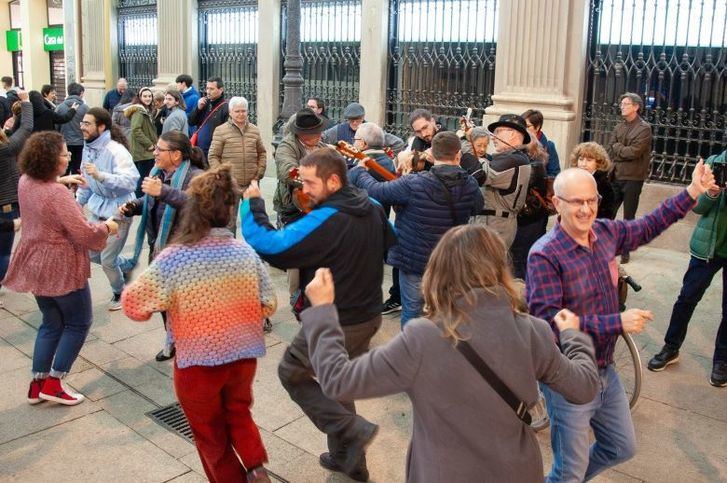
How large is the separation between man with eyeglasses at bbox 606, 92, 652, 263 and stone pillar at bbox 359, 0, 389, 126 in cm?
456

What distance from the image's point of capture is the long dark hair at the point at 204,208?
12.0 ft

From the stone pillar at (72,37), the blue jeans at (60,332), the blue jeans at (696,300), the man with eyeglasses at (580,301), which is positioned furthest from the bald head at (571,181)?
the stone pillar at (72,37)

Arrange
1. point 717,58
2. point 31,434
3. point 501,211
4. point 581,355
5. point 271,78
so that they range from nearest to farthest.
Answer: point 581,355
point 31,434
point 501,211
point 717,58
point 271,78

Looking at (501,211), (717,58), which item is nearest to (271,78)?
(717,58)

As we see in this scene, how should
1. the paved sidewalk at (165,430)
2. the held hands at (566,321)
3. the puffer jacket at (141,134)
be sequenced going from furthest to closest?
the puffer jacket at (141,134) → the paved sidewalk at (165,430) → the held hands at (566,321)

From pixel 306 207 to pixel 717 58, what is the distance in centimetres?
612

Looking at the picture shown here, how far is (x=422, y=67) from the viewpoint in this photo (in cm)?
1204

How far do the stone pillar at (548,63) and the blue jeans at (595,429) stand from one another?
21.8ft

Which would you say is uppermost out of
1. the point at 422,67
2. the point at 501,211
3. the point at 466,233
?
the point at 422,67

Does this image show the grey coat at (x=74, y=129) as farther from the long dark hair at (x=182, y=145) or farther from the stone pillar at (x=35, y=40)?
the stone pillar at (x=35, y=40)

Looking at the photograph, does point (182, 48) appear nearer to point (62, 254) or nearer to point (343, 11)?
point (343, 11)

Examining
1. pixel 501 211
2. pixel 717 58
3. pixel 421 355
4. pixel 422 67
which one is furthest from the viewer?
pixel 422 67

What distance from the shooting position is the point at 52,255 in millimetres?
4875

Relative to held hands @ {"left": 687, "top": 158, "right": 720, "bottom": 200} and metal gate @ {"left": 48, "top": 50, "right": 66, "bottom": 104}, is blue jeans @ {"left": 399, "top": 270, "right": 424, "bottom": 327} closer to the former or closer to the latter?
held hands @ {"left": 687, "top": 158, "right": 720, "bottom": 200}
